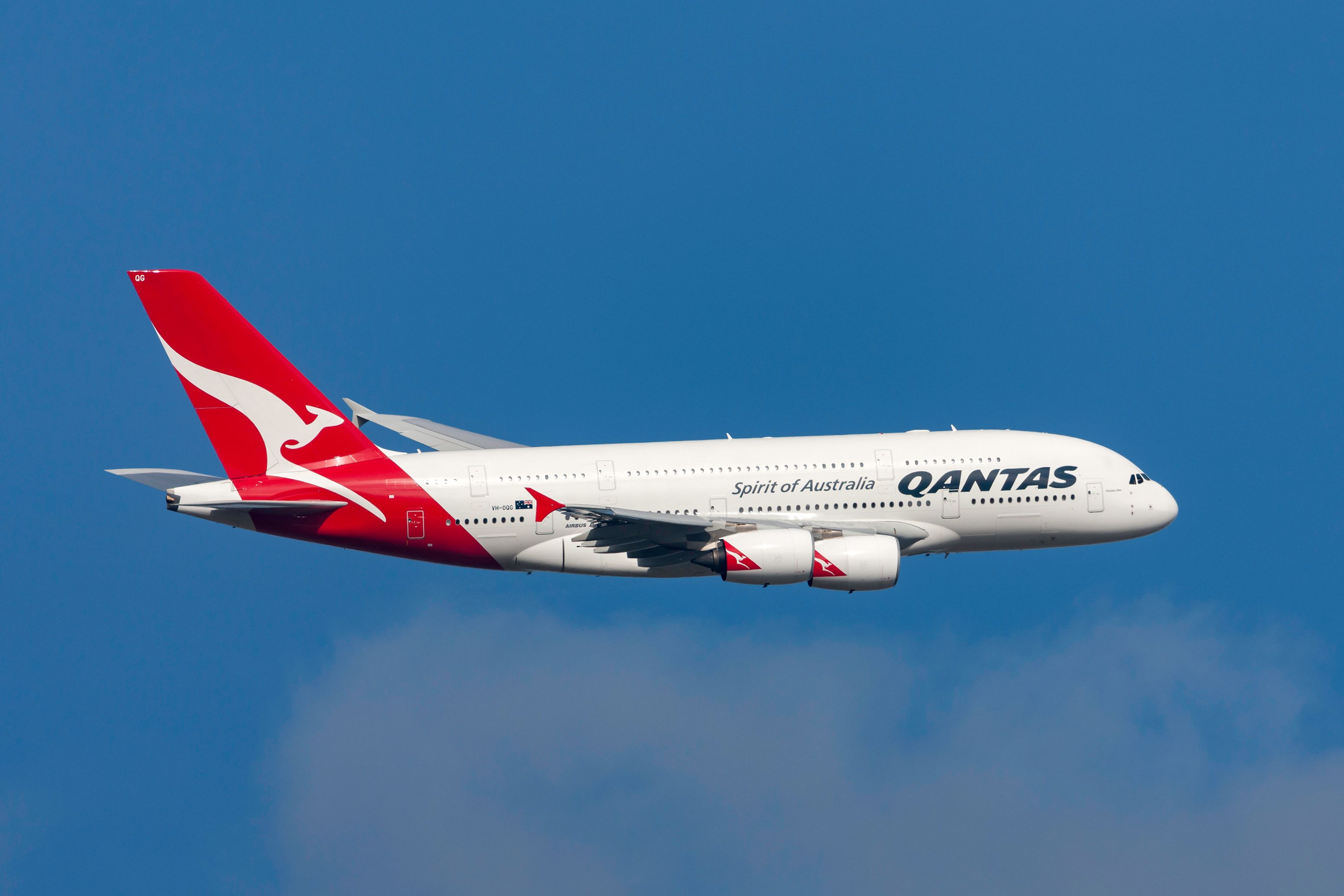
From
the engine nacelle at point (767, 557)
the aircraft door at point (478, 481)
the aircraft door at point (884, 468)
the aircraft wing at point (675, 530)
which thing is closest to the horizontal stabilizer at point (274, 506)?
the aircraft door at point (478, 481)

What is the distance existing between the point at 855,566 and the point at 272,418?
18611 mm

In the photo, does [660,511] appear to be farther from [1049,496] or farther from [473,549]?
[1049,496]

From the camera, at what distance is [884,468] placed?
5650cm

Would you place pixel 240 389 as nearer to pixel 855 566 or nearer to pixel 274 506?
pixel 274 506

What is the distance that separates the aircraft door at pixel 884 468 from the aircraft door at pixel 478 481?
12.3 meters

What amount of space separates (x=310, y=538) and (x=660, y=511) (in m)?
10.9

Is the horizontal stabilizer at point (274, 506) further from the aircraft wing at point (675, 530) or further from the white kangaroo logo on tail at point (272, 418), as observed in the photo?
the aircraft wing at point (675, 530)

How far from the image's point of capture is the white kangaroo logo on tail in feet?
→ 181

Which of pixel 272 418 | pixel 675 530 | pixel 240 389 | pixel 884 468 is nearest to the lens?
pixel 675 530

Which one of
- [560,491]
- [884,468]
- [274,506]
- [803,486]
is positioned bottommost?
[274,506]

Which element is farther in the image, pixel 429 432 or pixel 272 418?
pixel 429 432

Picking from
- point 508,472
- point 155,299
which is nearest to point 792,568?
point 508,472

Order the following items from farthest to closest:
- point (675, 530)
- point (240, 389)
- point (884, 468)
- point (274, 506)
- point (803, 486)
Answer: point (884, 468) → point (803, 486) → point (240, 389) → point (675, 530) → point (274, 506)

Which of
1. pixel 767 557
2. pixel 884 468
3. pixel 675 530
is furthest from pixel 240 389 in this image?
pixel 884 468
